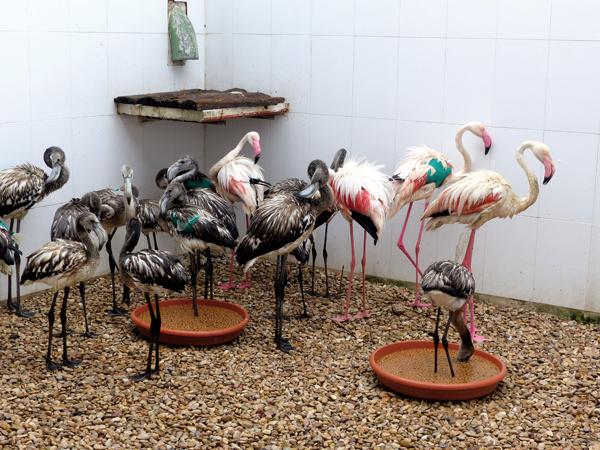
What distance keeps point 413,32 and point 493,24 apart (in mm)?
624

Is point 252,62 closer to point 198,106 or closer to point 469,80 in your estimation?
point 198,106

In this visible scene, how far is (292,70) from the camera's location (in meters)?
7.40

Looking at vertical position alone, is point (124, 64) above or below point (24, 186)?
above

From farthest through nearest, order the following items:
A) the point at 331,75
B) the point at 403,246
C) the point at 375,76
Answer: the point at 331,75 < the point at 375,76 < the point at 403,246

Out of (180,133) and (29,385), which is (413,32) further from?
(29,385)

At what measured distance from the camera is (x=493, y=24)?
6.38 meters

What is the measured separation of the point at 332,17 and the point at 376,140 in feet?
3.39

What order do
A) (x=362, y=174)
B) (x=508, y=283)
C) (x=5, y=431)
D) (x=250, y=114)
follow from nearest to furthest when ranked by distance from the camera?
(x=5, y=431) < (x=362, y=174) < (x=508, y=283) < (x=250, y=114)

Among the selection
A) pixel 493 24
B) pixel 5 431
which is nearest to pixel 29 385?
pixel 5 431

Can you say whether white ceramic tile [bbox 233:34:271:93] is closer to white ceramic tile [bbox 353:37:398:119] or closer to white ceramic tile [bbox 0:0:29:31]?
white ceramic tile [bbox 353:37:398:119]

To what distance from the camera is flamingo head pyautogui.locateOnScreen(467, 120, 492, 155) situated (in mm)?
6352

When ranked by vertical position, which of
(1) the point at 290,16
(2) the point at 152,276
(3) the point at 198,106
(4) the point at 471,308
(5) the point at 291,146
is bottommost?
(4) the point at 471,308

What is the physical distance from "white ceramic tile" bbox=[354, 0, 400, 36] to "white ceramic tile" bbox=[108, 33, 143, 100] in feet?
5.82

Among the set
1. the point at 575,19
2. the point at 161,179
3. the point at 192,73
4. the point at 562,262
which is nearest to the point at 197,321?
the point at 161,179
